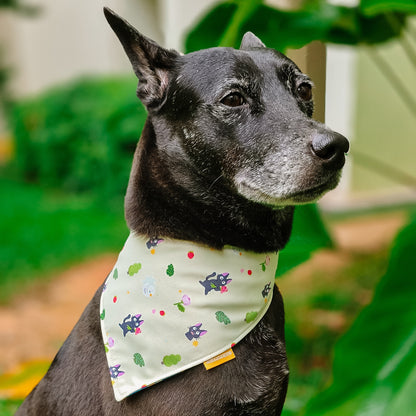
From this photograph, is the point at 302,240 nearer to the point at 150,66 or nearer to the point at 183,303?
the point at 183,303

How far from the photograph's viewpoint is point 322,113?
1.90 m

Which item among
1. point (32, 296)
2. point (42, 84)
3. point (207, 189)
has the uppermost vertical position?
point (207, 189)

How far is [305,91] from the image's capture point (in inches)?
63.0

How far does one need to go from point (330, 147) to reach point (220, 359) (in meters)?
Answer: 0.56

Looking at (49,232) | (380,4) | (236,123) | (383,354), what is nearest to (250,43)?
(236,123)

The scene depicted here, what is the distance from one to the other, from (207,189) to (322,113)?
0.56 m

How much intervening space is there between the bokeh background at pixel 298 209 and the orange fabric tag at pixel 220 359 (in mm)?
A: 585

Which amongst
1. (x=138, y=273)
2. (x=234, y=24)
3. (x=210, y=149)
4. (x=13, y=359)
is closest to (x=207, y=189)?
(x=210, y=149)

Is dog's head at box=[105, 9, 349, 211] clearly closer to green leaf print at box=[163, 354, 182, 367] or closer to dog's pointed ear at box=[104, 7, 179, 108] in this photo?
dog's pointed ear at box=[104, 7, 179, 108]

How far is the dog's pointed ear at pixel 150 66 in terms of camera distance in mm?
1500

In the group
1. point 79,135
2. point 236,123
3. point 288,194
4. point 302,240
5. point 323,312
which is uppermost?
point 236,123

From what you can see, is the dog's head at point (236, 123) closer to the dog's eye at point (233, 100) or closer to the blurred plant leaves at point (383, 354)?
the dog's eye at point (233, 100)

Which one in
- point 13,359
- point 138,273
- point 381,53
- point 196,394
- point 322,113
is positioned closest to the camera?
point 196,394

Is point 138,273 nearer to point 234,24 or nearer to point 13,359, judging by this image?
point 234,24
